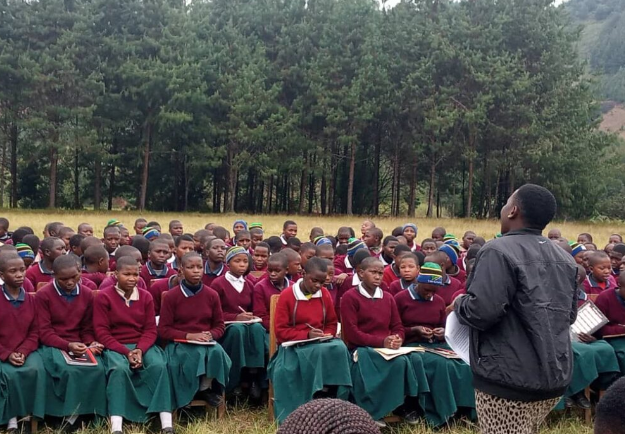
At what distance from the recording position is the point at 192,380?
497cm

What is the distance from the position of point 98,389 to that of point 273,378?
130cm

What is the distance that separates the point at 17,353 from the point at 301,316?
84.1 inches

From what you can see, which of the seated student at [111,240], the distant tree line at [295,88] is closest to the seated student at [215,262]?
the seated student at [111,240]

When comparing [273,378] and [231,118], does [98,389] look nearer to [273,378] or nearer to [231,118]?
[273,378]

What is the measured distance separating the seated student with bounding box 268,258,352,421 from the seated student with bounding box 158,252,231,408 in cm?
47

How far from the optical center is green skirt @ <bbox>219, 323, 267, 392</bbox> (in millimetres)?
5586

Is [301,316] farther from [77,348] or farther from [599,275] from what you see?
[599,275]

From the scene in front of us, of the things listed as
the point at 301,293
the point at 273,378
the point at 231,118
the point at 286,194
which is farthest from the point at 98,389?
the point at 286,194

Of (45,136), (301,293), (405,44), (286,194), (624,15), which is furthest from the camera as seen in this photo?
(624,15)

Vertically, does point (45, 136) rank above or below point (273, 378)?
above

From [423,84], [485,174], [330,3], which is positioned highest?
[330,3]

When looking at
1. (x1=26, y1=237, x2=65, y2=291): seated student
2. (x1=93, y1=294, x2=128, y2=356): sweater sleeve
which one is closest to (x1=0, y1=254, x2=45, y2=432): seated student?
(x1=93, y1=294, x2=128, y2=356): sweater sleeve

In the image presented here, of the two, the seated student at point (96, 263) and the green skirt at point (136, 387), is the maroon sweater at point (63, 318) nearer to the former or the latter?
the green skirt at point (136, 387)

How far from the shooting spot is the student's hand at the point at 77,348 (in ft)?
15.8
